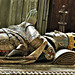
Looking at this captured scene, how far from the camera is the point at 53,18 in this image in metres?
4.72

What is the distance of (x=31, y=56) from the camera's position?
8.71ft

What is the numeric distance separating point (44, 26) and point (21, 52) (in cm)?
183

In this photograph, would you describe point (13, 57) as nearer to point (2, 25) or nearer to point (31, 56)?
point (31, 56)

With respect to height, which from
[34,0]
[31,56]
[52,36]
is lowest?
[31,56]

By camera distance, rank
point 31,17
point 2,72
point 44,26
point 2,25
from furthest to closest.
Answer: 1. point 44,26
2. point 2,25
3. point 31,17
4. point 2,72

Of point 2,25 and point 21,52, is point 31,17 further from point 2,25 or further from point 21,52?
point 2,25

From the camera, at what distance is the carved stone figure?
8.73 feet

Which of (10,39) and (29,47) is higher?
(10,39)

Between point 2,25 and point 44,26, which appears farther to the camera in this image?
point 44,26

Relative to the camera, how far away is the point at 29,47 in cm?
279

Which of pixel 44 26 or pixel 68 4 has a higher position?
pixel 68 4

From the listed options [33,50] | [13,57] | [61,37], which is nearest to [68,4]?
[61,37]

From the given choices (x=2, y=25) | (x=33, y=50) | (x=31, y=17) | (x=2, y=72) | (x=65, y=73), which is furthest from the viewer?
(x=2, y=25)

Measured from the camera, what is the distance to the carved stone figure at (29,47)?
105 inches
